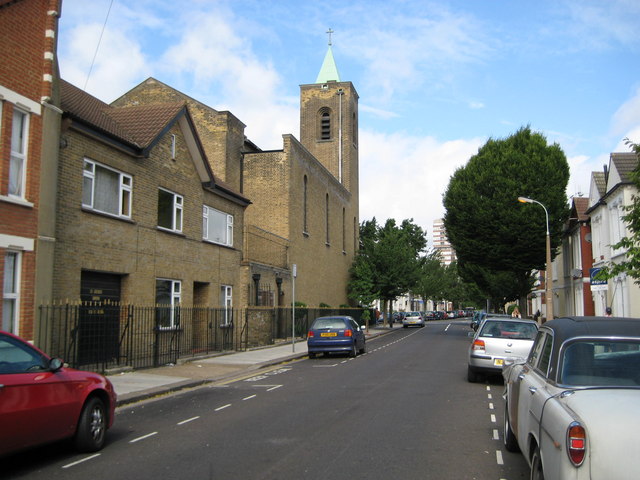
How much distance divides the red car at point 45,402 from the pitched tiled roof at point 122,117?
915cm

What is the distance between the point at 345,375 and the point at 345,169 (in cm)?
4025

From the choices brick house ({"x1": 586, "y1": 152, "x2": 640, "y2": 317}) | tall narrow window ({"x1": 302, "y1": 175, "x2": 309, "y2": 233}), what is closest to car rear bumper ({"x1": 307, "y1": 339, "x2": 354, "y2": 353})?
brick house ({"x1": 586, "y1": 152, "x2": 640, "y2": 317})

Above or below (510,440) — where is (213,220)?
above

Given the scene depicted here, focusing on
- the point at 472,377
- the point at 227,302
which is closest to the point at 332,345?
the point at 227,302

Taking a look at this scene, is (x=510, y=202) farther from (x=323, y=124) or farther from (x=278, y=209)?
(x=323, y=124)

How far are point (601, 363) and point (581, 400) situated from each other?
859mm

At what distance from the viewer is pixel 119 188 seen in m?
16.9

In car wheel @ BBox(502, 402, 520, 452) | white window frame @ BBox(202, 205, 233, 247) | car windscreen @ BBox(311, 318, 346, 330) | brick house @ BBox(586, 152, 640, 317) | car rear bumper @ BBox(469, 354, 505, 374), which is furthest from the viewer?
brick house @ BBox(586, 152, 640, 317)

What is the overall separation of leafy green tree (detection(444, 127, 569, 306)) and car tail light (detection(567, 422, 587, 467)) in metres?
34.4

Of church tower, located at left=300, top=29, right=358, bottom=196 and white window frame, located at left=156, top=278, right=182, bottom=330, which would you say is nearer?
white window frame, located at left=156, top=278, right=182, bottom=330

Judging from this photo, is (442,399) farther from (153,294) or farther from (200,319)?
(200,319)

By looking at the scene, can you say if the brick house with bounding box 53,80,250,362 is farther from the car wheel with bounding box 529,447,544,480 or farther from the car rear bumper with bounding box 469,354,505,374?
the car wheel with bounding box 529,447,544,480

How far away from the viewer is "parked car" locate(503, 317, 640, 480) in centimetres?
366

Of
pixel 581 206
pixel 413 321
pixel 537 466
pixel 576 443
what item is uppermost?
pixel 581 206
